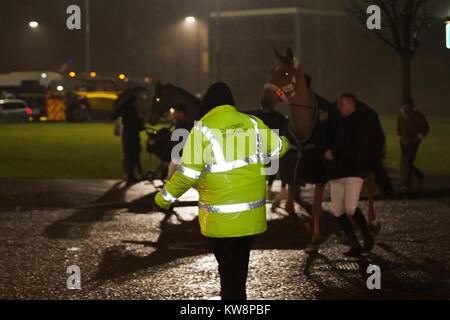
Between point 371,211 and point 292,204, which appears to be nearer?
point 292,204

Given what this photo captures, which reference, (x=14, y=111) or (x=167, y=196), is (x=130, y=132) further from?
(x=14, y=111)

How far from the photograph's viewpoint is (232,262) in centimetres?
508

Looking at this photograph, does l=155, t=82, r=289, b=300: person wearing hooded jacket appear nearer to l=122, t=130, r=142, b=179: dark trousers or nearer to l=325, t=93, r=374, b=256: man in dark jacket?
l=325, t=93, r=374, b=256: man in dark jacket

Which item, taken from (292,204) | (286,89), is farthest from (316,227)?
(286,89)

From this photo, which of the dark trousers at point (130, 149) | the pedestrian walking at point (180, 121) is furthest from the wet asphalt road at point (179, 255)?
the dark trousers at point (130, 149)

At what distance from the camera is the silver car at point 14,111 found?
1706 inches

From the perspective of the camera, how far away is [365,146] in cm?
867

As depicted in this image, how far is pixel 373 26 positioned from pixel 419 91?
163ft

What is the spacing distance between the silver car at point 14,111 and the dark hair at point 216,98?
3992 cm

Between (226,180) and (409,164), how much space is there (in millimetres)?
10601

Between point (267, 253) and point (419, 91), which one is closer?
point (267, 253)

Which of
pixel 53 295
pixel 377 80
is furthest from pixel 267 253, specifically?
pixel 377 80

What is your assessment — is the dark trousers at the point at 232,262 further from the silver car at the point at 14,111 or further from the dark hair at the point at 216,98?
the silver car at the point at 14,111

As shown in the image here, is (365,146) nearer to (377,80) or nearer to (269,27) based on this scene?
(269,27)
